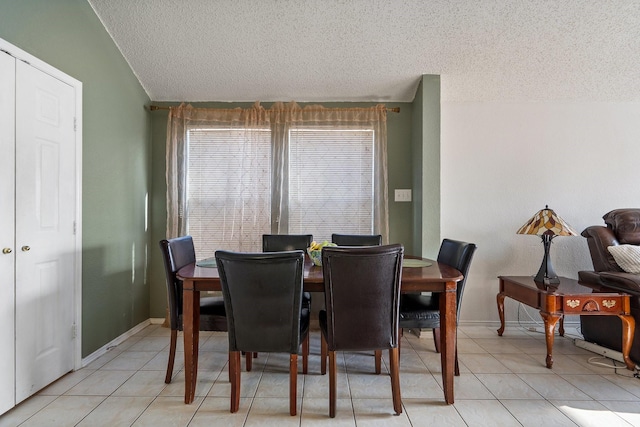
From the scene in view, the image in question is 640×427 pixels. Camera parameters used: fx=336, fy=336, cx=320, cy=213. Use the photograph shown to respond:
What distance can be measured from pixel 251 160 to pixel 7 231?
76.6 inches

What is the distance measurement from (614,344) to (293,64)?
3410mm

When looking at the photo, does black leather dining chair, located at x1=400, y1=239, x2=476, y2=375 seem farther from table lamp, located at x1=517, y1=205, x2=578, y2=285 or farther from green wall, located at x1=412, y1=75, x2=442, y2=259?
table lamp, located at x1=517, y1=205, x2=578, y2=285

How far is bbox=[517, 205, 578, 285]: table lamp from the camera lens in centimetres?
269

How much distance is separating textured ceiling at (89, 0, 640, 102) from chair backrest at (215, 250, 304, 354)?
6.33ft

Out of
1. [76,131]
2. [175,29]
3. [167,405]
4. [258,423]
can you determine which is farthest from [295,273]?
[175,29]

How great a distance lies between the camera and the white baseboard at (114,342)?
2.47m

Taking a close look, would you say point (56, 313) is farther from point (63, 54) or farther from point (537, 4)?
point (537, 4)

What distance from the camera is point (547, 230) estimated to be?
107 inches

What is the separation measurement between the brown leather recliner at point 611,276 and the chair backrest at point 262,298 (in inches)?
90.3

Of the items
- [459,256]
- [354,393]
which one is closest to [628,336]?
[459,256]

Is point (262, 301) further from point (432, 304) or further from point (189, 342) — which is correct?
point (432, 304)

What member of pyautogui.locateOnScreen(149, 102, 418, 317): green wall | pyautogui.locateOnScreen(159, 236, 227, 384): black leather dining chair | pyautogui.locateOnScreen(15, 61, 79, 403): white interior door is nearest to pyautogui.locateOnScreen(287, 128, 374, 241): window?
pyautogui.locateOnScreen(149, 102, 418, 317): green wall

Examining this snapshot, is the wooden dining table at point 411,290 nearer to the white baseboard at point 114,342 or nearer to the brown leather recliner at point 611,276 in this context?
the white baseboard at point 114,342

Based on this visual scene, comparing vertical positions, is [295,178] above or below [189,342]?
above
